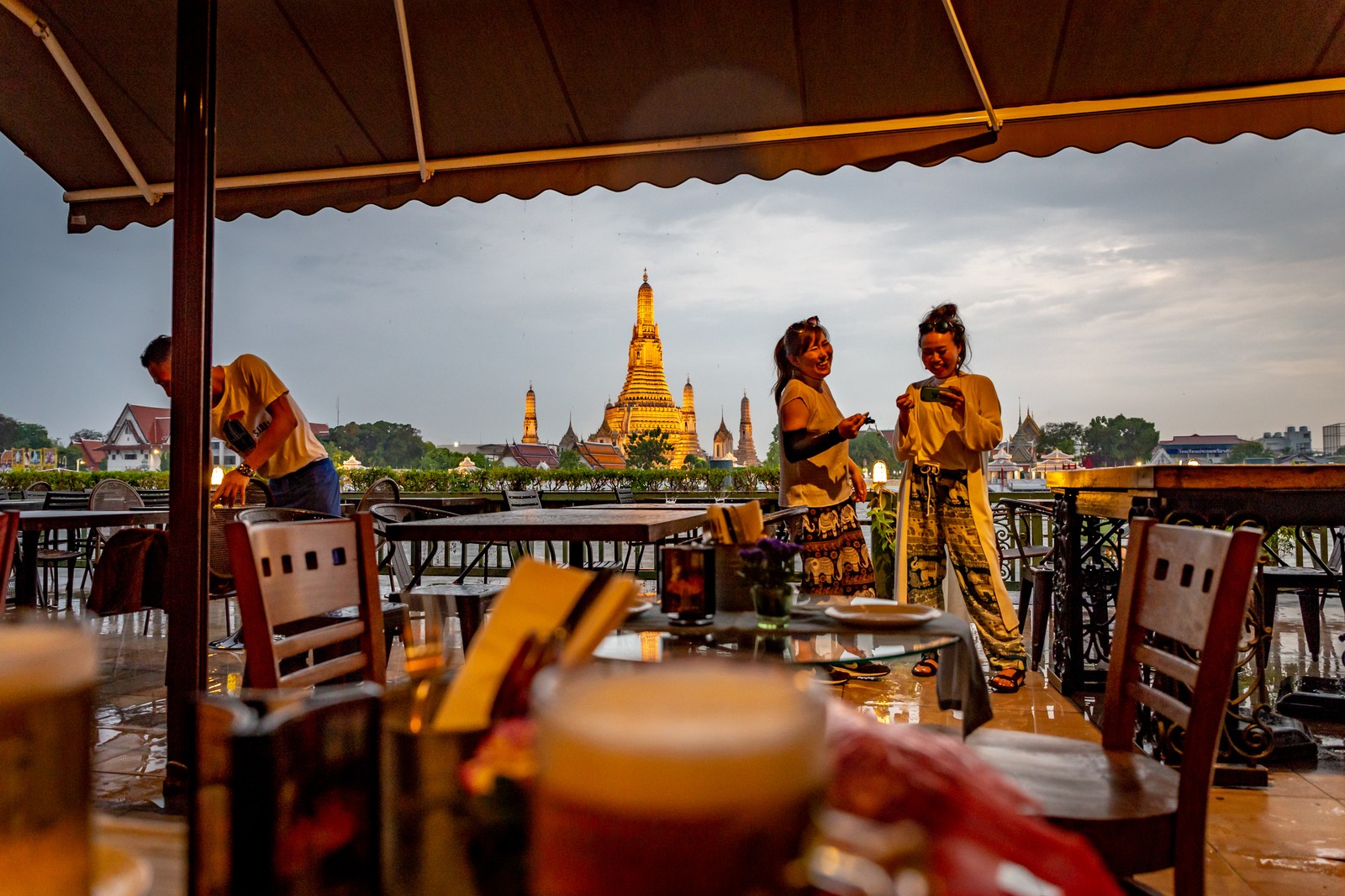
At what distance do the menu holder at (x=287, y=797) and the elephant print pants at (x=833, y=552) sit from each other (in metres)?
3.22

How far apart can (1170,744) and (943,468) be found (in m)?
1.37

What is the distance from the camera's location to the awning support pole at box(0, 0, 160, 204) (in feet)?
10.6

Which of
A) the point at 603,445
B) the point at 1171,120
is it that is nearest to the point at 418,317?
the point at 603,445

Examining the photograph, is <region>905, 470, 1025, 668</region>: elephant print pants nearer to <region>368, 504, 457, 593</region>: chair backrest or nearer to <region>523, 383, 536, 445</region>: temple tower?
<region>368, 504, 457, 593</region>: chair backrest

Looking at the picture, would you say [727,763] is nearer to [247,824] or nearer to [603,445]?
[247,824]

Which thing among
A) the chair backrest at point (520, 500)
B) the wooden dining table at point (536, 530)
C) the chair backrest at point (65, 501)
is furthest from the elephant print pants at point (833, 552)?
the chair backrest at point (65, 501)

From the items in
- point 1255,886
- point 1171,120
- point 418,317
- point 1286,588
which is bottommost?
point 1255,886

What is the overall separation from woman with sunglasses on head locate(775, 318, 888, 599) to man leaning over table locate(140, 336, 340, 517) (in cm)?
218

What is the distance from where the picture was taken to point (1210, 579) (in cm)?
132

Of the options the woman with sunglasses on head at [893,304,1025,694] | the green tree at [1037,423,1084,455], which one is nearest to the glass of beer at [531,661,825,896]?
the woman with sunglasses on head at [893,304,1025,694]

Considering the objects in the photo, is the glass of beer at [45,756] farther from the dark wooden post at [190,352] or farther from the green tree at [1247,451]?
the green tree at [1247,451]

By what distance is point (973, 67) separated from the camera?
300 cm

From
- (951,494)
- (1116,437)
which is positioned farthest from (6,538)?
(1116,437)

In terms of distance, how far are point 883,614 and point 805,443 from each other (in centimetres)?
188
